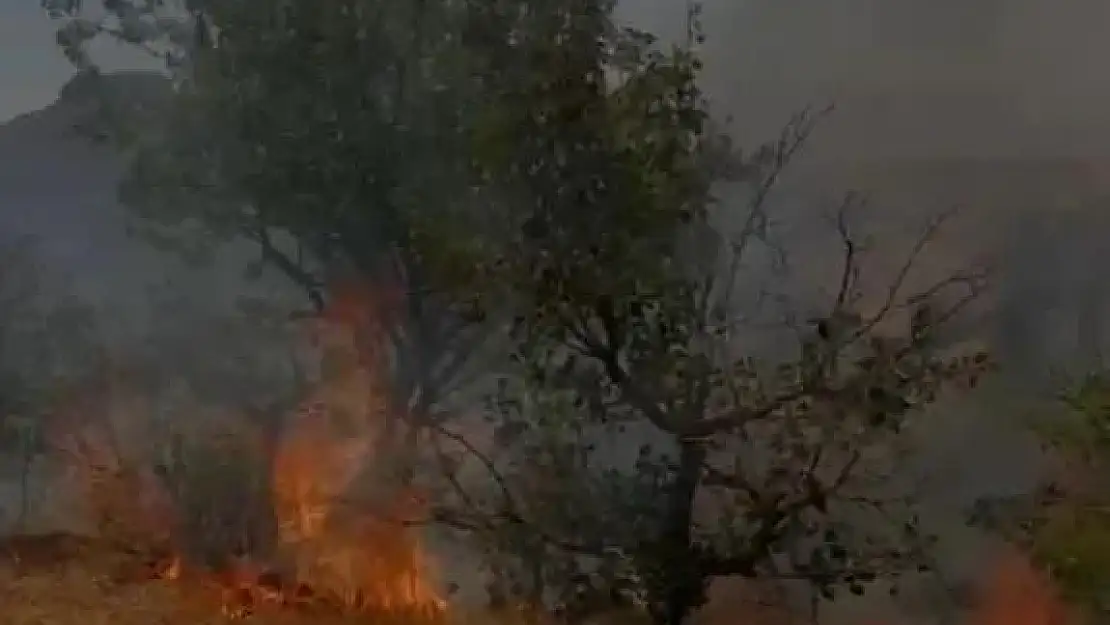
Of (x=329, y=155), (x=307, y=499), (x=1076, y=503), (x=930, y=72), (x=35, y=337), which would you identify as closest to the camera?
(x=1076, y=503)

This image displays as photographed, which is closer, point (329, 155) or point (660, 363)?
point (660, 363)


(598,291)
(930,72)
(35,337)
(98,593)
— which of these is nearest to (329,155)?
(598,291)

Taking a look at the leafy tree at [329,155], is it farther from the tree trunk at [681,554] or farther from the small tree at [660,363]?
the tree trunk at [681,554]

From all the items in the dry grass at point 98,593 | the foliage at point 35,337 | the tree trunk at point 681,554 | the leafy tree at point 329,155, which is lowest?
the dry grass at point 98,593

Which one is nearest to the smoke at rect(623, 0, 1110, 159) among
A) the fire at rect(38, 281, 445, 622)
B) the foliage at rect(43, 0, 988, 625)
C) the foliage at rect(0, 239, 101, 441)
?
the foliage at rect(43, 0, 988, 625)

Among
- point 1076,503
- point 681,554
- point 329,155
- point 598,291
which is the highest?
point 329,155

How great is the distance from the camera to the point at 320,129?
4.04m

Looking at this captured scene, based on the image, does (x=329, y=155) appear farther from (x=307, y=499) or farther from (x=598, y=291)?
(x=307, y=499)

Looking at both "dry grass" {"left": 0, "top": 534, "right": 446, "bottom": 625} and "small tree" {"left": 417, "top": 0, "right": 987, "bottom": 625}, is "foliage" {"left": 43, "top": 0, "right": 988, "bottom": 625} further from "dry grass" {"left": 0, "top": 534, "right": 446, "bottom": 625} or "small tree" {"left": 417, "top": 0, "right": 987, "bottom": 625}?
"dry grass" {"left": 0, "top": 534, "right": 446, "bottom": 625}

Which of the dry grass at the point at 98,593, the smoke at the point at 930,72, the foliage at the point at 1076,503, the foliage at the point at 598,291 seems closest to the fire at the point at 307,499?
the dry grass at the point at 98,593

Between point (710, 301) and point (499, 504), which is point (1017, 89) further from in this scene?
point (499, 504)

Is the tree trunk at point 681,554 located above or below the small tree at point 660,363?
below

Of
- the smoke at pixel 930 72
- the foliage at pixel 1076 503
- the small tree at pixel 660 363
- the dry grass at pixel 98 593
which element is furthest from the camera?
the smoke at pixel 930 72

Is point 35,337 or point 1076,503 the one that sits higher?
point 35,337
